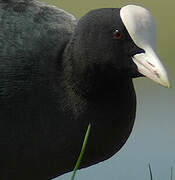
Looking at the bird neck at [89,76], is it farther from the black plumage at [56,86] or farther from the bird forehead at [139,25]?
the bird forehead at [139,25]

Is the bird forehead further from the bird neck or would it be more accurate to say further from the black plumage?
the bird neck

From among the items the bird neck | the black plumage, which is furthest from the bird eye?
the bird neck

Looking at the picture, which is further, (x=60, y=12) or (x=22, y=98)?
(x=60, y=12)

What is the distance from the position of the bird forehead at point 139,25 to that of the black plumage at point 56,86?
46mm

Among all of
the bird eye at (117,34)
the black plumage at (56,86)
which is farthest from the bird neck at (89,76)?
the bird eye at (117,34)

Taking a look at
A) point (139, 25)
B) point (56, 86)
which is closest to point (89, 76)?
point (56, 86)

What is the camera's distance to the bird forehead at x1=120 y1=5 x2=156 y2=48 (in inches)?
124

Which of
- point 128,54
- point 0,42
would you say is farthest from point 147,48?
point 0,42

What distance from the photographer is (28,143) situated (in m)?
3.32

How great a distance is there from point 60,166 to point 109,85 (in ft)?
1.42

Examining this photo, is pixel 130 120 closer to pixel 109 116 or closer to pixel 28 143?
pixel 109 116

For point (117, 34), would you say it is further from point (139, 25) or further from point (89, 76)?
point (89, 76)

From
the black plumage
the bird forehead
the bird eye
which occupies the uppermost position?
the bird forehead

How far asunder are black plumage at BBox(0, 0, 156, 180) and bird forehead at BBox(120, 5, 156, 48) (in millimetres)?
46
